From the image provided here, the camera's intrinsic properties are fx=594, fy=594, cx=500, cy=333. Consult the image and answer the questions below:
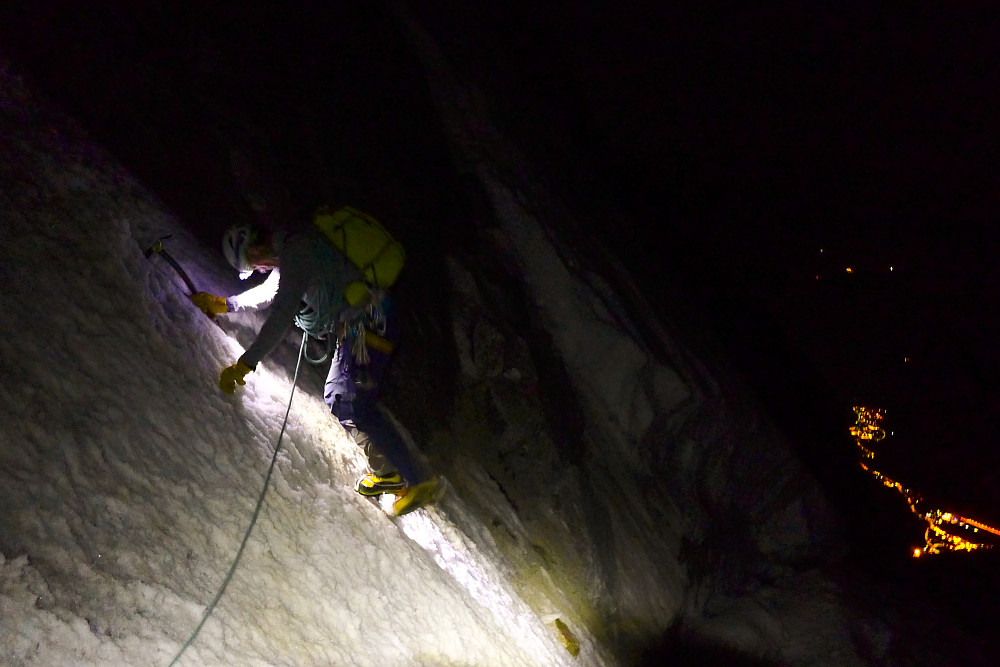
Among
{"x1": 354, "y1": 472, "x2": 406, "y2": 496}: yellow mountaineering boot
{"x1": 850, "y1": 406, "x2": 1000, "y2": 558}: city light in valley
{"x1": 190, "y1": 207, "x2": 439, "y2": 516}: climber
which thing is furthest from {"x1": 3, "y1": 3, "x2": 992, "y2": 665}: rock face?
{"x1": 850, "y1": 406, "x2": 1000, "y2": 558}: city light in valley

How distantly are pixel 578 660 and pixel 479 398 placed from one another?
223 cm

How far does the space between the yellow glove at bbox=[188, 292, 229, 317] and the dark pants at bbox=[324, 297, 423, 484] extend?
2.47ft

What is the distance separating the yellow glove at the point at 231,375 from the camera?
3.34 metres

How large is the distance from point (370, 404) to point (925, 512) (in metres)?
16.9

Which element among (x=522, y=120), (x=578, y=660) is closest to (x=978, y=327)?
(x=522, y=120)

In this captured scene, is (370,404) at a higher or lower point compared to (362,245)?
lower

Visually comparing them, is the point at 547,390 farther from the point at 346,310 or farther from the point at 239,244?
the point at 239,244

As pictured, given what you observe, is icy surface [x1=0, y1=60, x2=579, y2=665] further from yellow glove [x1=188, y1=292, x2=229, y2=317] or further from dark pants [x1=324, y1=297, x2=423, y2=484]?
dark pants [x1=324, y1=297, x2=423, y2=484]

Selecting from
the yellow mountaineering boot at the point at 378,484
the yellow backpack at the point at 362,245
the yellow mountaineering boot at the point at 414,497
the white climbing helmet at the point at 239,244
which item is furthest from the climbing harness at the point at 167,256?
the yellow mountaineering boot at the point at 414,497

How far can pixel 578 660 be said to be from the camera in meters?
4.69

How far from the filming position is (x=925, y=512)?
15.2 metres

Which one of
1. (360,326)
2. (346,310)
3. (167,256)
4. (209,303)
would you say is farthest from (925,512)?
(167,256)

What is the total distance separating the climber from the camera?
3.38 metres

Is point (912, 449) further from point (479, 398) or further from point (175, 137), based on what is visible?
point (175, 137)
